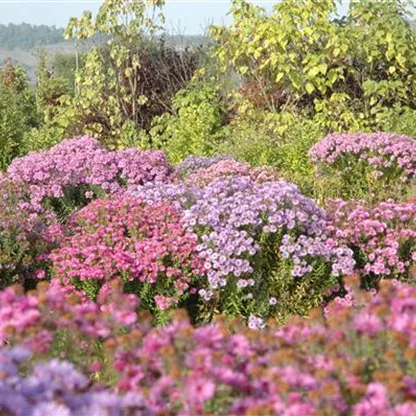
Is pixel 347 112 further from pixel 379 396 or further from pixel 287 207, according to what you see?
pixel 379 396

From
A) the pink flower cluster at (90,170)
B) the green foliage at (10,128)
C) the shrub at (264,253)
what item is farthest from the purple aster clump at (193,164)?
the green foliage at (10,128)

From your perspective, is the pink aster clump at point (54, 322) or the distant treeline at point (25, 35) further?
the distant treeline at point (25, 35)

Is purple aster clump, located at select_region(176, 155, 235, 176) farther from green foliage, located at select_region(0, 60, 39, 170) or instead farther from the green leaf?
green foliage, located at select_region(0, 60, 39, 170)

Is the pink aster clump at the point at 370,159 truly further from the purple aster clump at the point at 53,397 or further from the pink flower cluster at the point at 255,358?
the purple aster clump at the point at 53,397

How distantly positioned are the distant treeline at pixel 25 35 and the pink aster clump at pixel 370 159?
90172mm

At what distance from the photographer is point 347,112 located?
9008 millimetres

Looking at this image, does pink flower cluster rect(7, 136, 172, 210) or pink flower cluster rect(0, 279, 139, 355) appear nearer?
pink flower cluster rect(0, 279, 139, 355)

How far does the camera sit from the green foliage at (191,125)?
28.9ft

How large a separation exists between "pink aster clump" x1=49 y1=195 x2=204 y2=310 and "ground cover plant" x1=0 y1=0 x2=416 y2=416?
0.01m

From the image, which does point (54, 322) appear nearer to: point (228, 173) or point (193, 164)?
point (228, 173)

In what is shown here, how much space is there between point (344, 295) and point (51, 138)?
491 centimetres

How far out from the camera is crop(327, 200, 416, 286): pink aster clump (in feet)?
16.6

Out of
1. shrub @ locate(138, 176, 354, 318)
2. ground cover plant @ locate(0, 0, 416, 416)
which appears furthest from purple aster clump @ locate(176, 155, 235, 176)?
shrub @ locate(138, 176, 354, 318)

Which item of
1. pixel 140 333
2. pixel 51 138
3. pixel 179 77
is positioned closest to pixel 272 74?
pixel 179 77
